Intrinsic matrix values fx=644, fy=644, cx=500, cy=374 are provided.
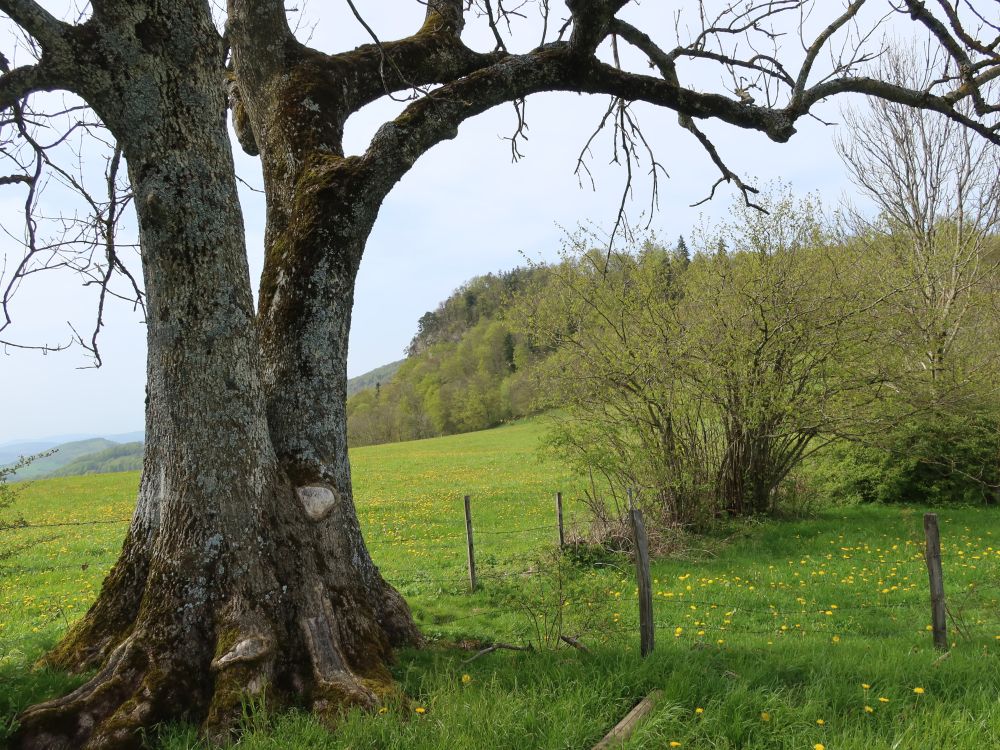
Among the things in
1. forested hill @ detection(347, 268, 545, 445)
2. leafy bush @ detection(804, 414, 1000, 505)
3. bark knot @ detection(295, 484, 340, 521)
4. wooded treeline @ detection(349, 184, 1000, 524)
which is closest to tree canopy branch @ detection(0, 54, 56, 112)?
bark knot @ detection(295, 484, 340, 521)

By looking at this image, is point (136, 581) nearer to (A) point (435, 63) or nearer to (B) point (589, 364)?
(A) point (435, 63)

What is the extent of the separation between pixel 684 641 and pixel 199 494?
4.27 metres

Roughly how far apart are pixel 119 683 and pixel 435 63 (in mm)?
5309

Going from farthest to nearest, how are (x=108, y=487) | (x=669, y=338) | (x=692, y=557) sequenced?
(x=108, y=487)
(x=669, y=338)
(x=692, y=557)

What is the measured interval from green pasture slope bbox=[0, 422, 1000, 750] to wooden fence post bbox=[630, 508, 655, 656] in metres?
0.13

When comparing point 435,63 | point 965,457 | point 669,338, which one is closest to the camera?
point 435,63

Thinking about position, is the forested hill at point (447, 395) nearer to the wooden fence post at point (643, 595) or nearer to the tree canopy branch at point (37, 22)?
the wooden fence post at point (643, 595)

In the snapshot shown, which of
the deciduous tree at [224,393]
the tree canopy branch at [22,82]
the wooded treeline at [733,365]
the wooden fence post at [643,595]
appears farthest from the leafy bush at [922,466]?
the tree canopy branch at [22,82]

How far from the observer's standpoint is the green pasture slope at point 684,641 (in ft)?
11.1

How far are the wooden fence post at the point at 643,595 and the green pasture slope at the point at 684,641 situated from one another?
13 cm

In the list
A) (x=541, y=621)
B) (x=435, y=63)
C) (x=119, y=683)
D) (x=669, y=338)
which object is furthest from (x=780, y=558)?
(x=119, y=683)

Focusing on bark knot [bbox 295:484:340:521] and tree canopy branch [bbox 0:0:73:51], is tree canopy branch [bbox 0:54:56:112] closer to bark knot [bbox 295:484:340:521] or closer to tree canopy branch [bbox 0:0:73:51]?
tree canopy branch [bbox 0:0:73:51]

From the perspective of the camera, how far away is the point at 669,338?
1080 centimetres

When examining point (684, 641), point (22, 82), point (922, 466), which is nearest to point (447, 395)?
point (922, 466)
